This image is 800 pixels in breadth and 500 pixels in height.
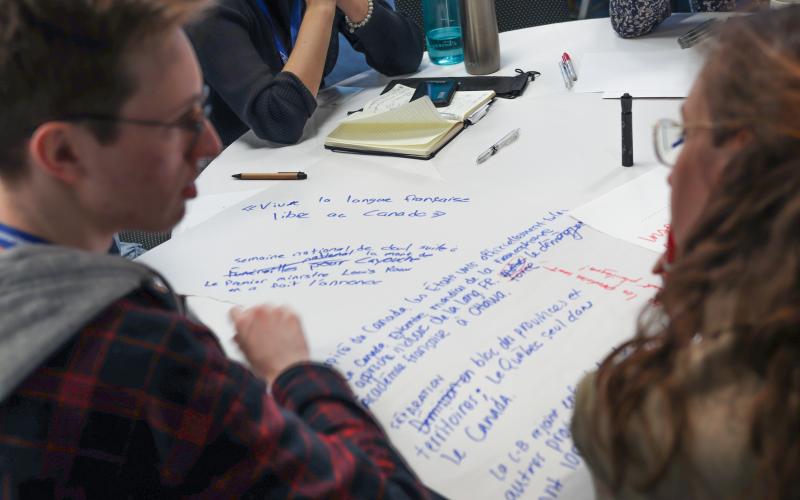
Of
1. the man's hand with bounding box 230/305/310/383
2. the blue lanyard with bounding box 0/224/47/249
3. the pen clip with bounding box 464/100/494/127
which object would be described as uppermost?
the blue lanyard with bounding box 0/224/47/249

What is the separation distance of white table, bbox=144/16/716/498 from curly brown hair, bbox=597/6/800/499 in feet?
0.60

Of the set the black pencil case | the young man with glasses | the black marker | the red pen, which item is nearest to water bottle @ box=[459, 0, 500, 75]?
the black pencil case

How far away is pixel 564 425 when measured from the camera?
747 mm

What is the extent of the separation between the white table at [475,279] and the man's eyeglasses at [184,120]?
298mm

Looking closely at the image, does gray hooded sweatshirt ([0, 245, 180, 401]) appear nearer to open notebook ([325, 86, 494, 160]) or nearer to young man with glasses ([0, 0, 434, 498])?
young man with glasses ([0, 0, 434, 498])

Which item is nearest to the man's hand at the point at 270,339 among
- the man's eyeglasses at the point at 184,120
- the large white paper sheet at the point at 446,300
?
the large white paper sheet at the point at 446,300

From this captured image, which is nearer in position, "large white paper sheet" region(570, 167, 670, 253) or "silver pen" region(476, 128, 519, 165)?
"large white paper sheet" region(570, 167, 670, 253)

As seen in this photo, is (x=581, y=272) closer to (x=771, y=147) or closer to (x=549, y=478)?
(x=549, y=478)

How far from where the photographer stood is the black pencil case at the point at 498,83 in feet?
5.13

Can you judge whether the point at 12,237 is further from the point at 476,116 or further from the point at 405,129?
the point at 476,116

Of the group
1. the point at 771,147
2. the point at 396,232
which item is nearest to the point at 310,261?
the point at 396,232

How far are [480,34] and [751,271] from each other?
4.07 feet

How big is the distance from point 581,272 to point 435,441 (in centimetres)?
35

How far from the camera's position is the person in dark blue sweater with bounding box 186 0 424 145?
1.49m
